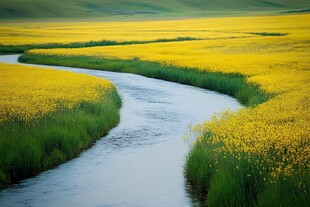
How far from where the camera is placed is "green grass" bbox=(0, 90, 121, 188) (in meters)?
13.1

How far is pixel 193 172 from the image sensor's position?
1278cm

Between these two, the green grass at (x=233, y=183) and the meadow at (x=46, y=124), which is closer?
the green grass at (x=233, y=183)

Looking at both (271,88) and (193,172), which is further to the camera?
(271,88)

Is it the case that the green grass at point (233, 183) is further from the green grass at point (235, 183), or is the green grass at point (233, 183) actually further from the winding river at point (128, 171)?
the winding river at point (128, 171)

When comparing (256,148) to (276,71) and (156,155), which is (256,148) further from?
(276,71)

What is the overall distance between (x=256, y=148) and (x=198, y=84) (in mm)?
20821

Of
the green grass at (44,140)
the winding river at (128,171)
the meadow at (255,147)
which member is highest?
the meadow at (255,147)

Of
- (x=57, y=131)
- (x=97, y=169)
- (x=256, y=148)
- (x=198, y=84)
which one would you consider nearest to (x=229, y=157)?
(x=256, y=148)

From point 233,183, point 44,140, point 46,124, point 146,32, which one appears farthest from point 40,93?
point 146,32

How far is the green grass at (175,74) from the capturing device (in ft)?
86.1

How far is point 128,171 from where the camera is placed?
45.7 feet

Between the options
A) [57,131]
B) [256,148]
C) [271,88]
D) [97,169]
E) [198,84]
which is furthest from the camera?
[198,84]

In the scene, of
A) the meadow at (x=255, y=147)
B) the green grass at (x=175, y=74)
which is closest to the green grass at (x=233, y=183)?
the meadow at (x=255, y=147)

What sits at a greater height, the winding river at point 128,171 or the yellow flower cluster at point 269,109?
the yellow flower cluster at point 269,109
